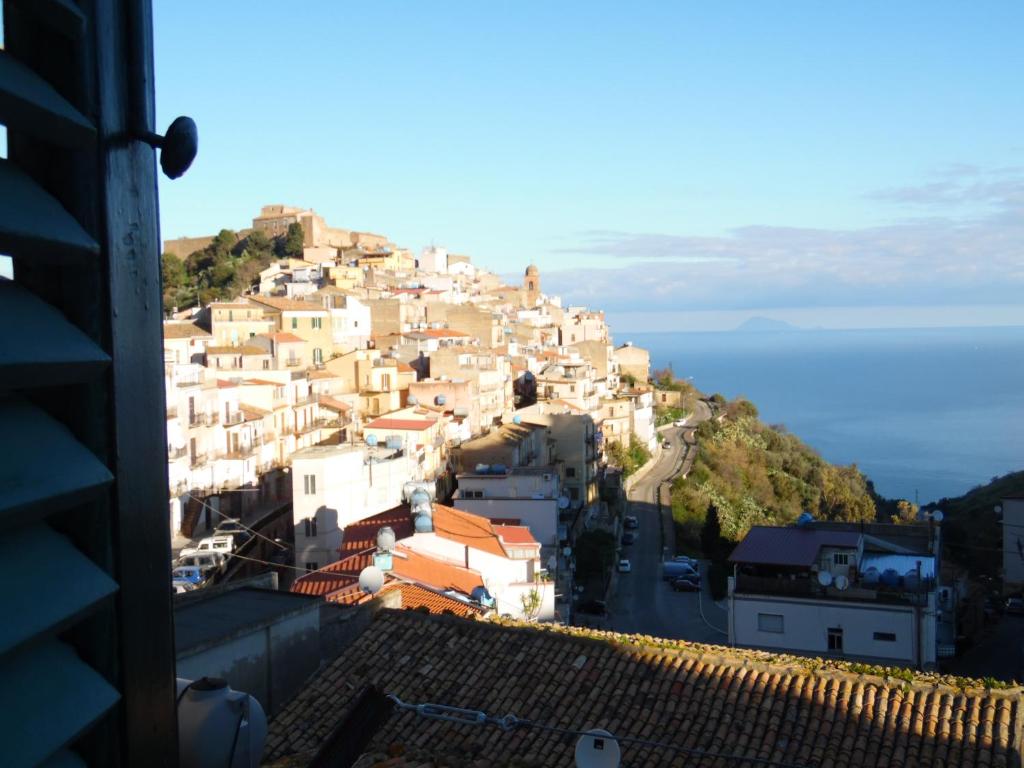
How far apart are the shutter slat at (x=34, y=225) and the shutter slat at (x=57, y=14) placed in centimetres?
14

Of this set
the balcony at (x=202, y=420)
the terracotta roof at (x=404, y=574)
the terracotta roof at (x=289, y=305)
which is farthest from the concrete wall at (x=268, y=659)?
the terracotta roof at (x=289, y=305)

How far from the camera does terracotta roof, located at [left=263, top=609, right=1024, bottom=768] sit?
27.7ft

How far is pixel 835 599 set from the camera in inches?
698

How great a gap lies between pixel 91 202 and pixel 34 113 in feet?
0.38

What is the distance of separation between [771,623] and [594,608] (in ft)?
34.7

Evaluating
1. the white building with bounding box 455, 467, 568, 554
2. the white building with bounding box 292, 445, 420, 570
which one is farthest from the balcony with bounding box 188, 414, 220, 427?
the white building with bounding box 455, 467, 568, 554

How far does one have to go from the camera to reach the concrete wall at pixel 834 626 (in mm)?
17188

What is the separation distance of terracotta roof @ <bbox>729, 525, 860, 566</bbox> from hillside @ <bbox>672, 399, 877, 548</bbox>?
1618cm

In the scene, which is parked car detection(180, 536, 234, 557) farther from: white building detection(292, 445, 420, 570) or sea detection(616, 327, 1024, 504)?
sea detection(616, 327, 1024, 504)

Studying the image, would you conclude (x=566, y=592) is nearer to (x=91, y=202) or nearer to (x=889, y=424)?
(x=91, y=202)

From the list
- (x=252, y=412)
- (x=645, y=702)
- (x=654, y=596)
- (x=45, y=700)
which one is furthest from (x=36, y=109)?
(x=252, y=412)

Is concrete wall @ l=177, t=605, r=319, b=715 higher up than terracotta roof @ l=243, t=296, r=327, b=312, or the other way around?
terracotta roof @ l=243, t=296, r=327, b=312

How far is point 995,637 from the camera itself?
926 inches

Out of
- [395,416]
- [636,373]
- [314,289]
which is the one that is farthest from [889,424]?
[395,416]
